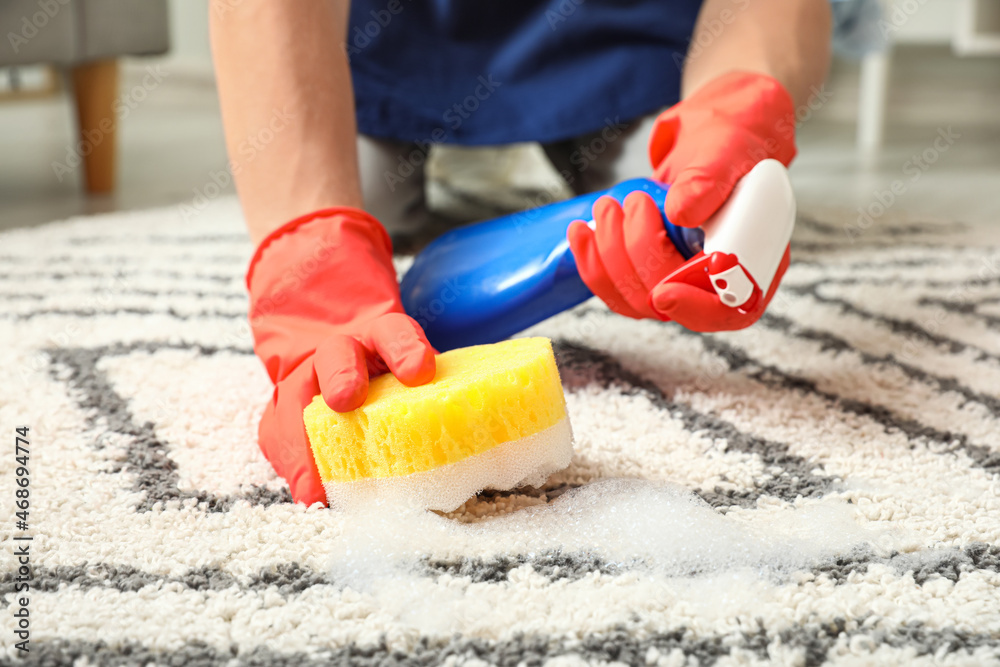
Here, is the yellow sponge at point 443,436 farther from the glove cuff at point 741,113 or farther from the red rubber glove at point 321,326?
the glove cuff at point 741,113

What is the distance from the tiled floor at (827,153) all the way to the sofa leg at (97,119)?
0.13 ft

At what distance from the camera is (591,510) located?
45 cm

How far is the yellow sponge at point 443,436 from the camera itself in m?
0.44

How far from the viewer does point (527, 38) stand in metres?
1.05

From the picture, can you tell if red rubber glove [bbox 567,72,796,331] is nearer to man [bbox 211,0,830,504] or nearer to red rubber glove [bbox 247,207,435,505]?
man [bbox 211,0,830,504]

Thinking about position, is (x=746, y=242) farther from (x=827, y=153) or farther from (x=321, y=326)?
(x=827, y=153)

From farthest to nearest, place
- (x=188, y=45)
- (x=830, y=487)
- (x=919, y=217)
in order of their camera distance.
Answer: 1. (x=188, y=45)
2. (x=919, y=217)
3. (x=830, y=487)

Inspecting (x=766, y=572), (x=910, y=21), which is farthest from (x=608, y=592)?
(x=910, y=21)

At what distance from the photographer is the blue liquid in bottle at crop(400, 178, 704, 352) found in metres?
0.58

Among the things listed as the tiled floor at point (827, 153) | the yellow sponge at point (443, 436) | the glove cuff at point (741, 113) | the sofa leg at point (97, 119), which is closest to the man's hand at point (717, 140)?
the glove cuff at point (741, 113)

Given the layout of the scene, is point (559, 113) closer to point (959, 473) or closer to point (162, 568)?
point (959, 473)

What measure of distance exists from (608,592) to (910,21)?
208 centimetres

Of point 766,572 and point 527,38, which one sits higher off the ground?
point 527,38

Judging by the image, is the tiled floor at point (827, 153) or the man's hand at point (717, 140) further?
the tiled floor at point (827, 153)
